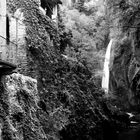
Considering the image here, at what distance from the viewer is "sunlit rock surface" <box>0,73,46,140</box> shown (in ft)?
21.0

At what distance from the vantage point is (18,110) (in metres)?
7.39

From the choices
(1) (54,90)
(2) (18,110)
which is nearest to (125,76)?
(1) (54,90)

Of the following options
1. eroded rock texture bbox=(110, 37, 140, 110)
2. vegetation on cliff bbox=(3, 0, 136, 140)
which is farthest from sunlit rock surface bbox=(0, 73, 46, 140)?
eroded rock texture bbox=(110, 37, 140, 110)

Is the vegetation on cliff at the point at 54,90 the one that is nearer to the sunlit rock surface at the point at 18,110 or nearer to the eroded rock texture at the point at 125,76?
the sunlit rock surface at the point at 18,110

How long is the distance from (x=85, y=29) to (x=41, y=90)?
15.9 metres

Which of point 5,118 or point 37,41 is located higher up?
point 37,41

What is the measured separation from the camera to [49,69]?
11.8 meters

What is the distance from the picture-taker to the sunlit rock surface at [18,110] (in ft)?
21.0

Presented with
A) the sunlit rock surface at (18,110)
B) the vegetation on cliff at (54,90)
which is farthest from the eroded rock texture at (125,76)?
the sunlit rock surface at (18,110)

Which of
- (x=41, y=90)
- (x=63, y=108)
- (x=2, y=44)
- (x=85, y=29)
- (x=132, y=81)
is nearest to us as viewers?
(x=2, y=44)

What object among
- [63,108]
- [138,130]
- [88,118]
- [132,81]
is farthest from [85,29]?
[63,108]

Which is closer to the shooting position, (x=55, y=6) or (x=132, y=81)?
(x=55, y=6)

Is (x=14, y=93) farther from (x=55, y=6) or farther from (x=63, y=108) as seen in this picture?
(x=55, y=6)

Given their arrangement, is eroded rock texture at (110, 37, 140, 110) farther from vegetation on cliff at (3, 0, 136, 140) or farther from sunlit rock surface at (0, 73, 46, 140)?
sunlit rock surface at (0, 73, 46, 140)
